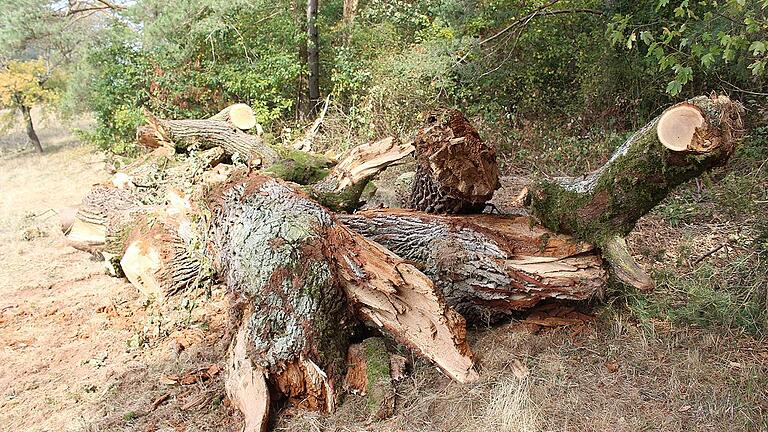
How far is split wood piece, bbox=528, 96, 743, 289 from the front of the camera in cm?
253

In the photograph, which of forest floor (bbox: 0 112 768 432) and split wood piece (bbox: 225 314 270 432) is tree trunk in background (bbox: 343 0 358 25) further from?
split wood piece (bbox: 225 314 270 432)

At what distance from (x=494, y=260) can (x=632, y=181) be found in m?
0.91

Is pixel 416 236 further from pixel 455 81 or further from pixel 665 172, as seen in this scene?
pixel 455 81

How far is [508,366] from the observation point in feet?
10.0

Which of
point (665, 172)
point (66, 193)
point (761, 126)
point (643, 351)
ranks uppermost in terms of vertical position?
point (665, 172)

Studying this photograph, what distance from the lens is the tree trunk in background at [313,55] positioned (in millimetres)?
8828

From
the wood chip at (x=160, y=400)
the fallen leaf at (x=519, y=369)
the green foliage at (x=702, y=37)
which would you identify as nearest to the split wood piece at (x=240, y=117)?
the green foliage at (x=702, y=37)

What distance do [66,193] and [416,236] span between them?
7.30m

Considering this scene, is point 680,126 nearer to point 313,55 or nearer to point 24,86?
point 313,55

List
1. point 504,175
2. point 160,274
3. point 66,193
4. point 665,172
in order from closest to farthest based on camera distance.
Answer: point 665,172 < point 160,274 < point 504,175 < point 66,193

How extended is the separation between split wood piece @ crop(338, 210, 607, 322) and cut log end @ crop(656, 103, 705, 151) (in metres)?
0.85

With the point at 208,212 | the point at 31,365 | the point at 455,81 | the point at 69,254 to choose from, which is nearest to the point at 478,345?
the point at 208,212

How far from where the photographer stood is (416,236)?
351cm

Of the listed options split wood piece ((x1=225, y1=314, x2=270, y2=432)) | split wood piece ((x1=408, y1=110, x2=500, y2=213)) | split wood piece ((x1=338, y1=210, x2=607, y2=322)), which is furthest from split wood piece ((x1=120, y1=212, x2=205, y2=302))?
split wood piece ((x1=408, y1=110, x2=500, y2=213))
